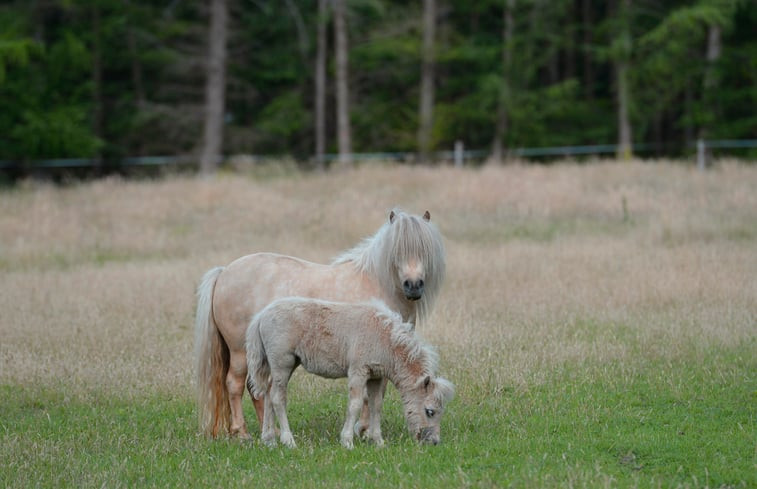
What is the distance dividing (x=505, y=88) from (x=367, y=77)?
6.94m

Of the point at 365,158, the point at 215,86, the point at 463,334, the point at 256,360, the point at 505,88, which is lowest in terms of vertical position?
the point at 463,334

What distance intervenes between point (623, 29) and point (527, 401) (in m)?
27.5

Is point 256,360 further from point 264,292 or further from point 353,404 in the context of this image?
point 353,404

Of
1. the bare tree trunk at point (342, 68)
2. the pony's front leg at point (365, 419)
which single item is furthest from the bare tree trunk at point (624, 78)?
the pony's front leg at point (365, 419)

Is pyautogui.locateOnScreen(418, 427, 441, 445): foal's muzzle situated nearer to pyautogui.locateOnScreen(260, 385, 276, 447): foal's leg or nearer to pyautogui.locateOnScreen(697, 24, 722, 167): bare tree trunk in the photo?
pyautogui.locateOnScreen(260, 385, 276, 447): foal's leg

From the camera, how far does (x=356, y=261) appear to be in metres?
8.20

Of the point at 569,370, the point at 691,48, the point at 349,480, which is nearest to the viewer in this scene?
the point at 349,480

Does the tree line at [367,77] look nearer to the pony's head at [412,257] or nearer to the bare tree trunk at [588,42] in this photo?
the bare tree trunk at [588,42]

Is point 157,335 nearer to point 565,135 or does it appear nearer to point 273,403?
point 273,403

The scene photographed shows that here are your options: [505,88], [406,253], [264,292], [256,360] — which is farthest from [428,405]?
[505,88]

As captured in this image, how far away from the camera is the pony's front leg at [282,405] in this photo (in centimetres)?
725

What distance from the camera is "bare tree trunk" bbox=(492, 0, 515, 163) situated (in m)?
34.2

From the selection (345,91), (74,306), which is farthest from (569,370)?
(345,91)

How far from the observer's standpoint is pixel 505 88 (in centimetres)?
3419
